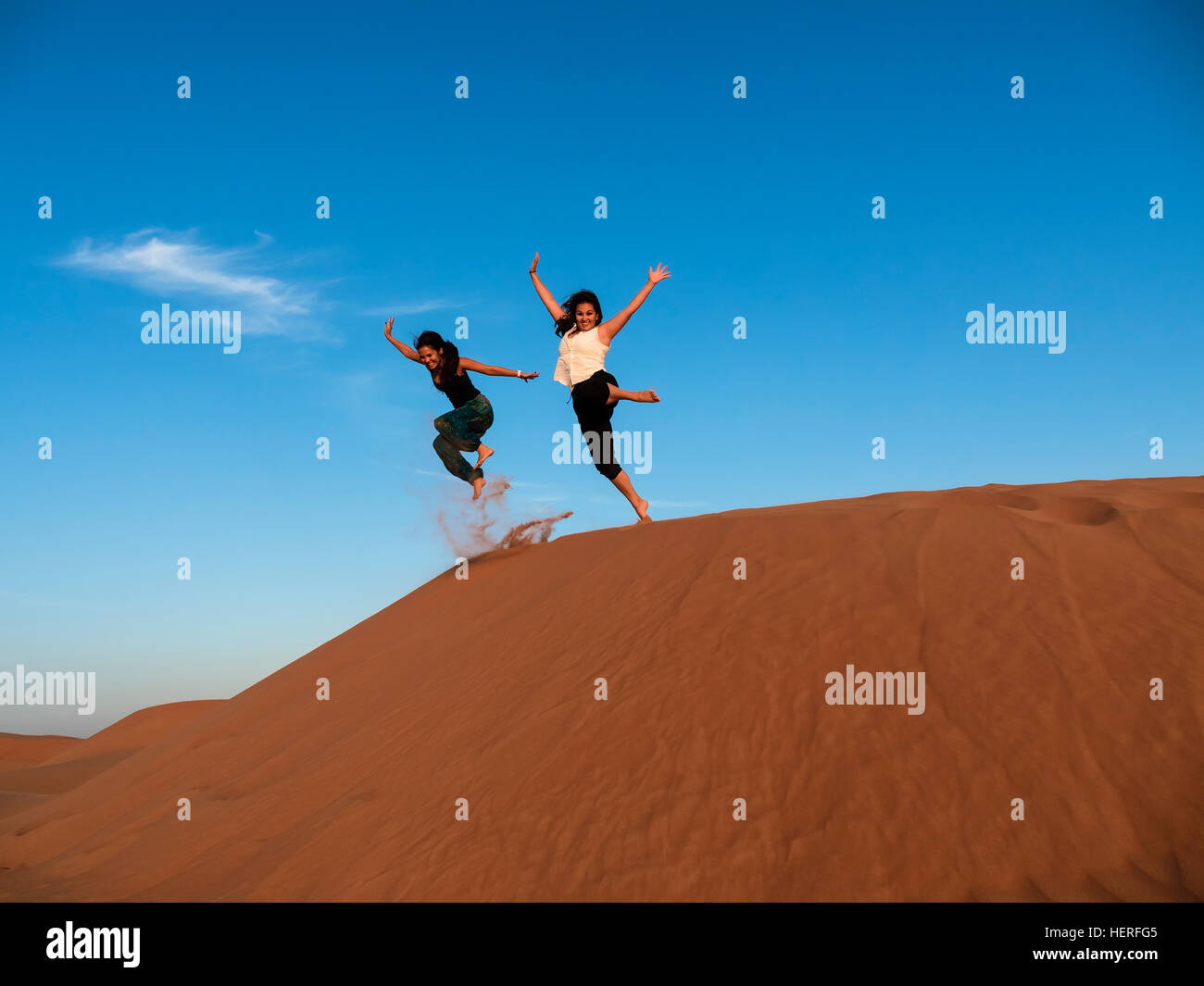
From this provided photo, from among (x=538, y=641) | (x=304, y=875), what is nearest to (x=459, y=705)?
(x=538, y=641)

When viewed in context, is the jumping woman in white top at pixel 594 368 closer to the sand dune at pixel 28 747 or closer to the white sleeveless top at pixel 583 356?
the white sleeveless top at pixel 583 356

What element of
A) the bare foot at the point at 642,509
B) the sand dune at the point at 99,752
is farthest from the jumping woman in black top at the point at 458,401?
the sand dune at the point at 99,752

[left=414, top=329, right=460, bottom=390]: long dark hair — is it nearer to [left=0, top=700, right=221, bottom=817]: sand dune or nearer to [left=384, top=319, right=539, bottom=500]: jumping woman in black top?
[left=384, top=319, right=539, bottom=500]: jumping woman in black top

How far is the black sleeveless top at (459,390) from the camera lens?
8.56 metres

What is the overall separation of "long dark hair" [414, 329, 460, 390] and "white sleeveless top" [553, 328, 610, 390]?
4.07 feet

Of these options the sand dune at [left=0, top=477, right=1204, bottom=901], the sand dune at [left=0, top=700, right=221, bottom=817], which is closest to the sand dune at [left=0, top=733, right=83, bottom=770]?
the sand dune at [left=0, top=700, right=221, bottom=817]

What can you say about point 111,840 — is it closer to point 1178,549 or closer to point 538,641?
point 538,641

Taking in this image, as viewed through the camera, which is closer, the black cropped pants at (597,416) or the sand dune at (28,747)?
the black cropped pants at (597,416)

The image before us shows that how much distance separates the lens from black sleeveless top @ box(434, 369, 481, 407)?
856 centimetres

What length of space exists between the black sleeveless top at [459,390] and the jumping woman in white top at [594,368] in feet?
3.47

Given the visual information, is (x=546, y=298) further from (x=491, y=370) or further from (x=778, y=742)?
(x=778, y=742)

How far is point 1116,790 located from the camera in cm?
364

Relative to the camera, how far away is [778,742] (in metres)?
4.21
